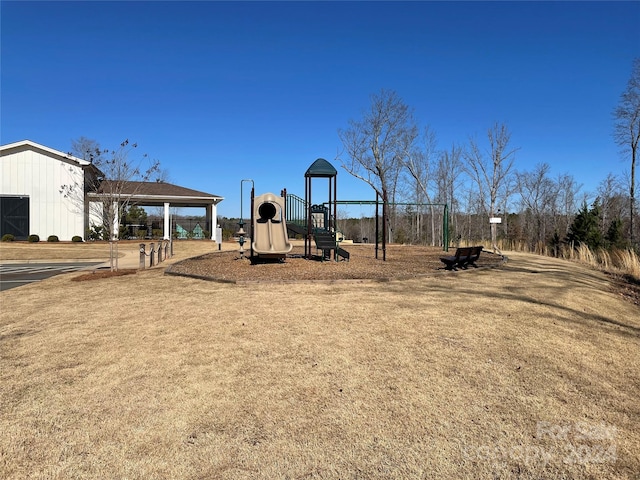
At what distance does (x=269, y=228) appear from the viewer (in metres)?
12.3

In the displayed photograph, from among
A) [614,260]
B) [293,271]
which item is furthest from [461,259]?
[614,260]

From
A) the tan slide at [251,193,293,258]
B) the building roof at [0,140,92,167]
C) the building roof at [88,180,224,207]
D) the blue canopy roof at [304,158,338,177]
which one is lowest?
the tan slide at [251,193,293,258]

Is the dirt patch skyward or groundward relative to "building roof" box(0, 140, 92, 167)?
groundward

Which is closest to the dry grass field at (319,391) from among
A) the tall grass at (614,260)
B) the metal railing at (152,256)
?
the metal railing at (152,256)

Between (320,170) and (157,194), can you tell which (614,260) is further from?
(157,194)

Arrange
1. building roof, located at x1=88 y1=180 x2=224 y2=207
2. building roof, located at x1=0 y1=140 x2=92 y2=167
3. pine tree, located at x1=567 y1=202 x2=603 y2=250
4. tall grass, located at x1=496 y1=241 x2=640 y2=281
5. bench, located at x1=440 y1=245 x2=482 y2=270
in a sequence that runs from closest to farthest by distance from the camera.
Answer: bench, located at x1=440 y1=245 x2=482 y2=270
tall grass, located at x1=496 y1=241 x2=640 y2=281
building roof, located at x1=0 y1=140 x2=92 y2=167
building roof, located at x1=88 y1=180 x2=224 y2=207
pine tree, located at x1=567 y1=202 x2=603 y2=250

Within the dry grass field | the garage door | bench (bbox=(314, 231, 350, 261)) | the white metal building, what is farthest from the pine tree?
the garage door

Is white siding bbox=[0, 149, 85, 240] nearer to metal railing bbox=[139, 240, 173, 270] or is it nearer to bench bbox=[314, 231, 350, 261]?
metal railing bbox=[139, 240, 173, 270]

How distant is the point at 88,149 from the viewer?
1058 inches

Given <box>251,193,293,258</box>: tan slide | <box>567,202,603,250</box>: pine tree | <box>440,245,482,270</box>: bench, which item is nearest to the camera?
<box>440,245,482,270</box>: bench

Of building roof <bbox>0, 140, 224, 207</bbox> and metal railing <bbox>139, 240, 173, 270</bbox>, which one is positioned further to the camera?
building roof <bbox>0, 140, 224, 207</bbox>

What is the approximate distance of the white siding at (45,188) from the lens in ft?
79.5

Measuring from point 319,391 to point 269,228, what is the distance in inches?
367

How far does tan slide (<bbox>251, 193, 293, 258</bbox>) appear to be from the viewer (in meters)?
11.9
